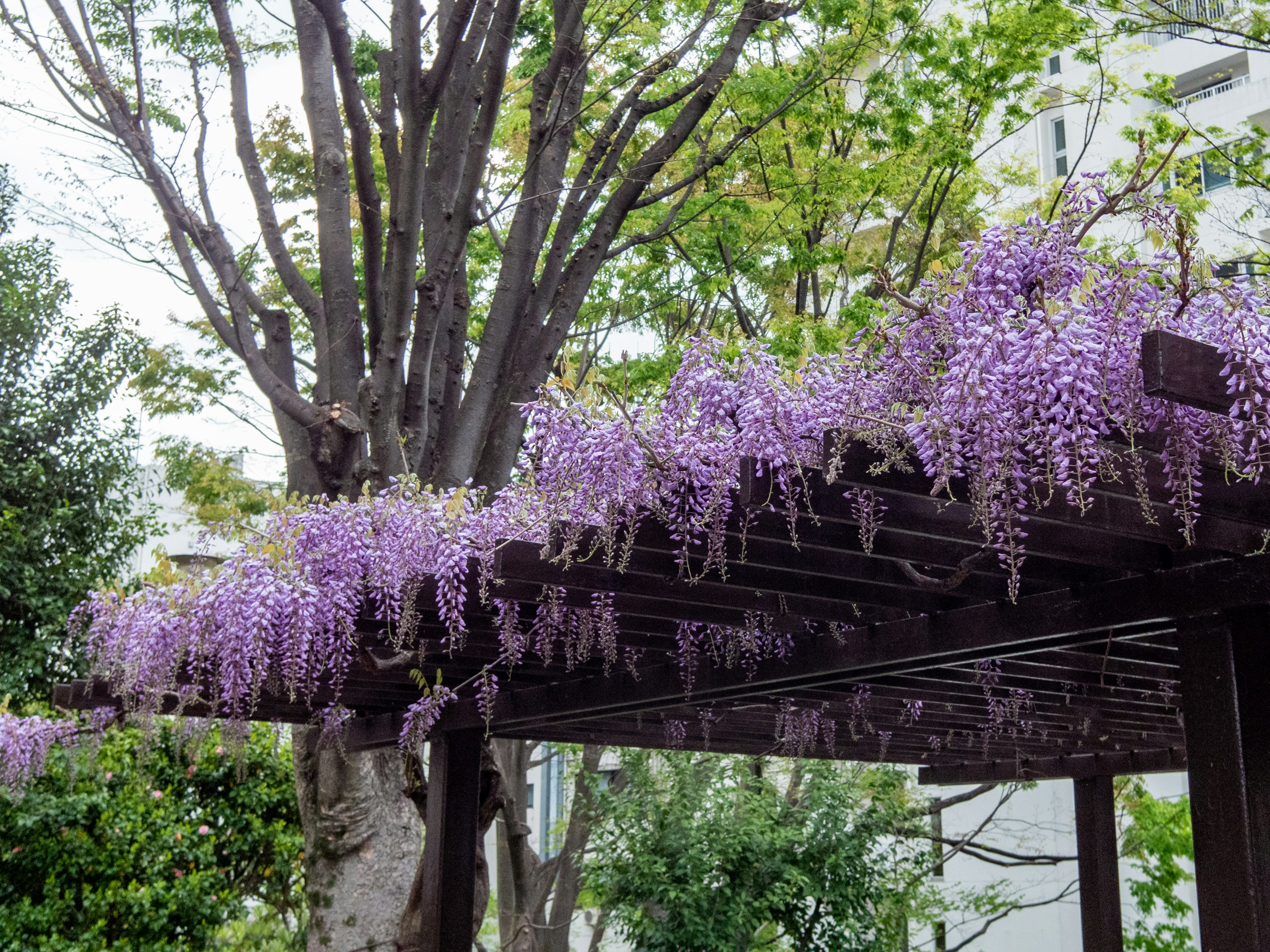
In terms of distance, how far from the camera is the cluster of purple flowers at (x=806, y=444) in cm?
234

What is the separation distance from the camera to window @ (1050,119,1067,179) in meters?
15.2

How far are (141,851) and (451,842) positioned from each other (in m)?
4.26

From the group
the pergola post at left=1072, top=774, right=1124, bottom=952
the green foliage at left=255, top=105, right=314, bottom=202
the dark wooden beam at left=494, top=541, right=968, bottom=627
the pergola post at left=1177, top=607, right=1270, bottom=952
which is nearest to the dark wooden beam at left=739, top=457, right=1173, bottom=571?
the pergola post at left=1177, top=607, right=1270, bottom=952

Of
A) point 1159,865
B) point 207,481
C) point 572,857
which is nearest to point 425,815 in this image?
point 572,857

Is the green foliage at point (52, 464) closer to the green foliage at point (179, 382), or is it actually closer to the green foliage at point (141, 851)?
the green foliage at point (179, 382)

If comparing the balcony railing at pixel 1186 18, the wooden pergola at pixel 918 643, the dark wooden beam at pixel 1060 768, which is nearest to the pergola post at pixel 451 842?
A: the wooden pergola at pixel 918 643

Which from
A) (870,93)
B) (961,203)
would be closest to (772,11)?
(870,93)

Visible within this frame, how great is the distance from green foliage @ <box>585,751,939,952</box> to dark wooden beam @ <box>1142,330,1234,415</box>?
7.40 m

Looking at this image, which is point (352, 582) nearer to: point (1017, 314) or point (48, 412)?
point (1017, 314)

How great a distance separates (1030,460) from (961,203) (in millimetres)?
8036

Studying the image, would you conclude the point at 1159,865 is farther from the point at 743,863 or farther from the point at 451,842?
the point at 451,842

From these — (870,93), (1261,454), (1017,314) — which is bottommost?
(1261,454)

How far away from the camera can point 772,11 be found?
21.3ft

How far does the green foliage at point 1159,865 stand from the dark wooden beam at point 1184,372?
9.35 m
